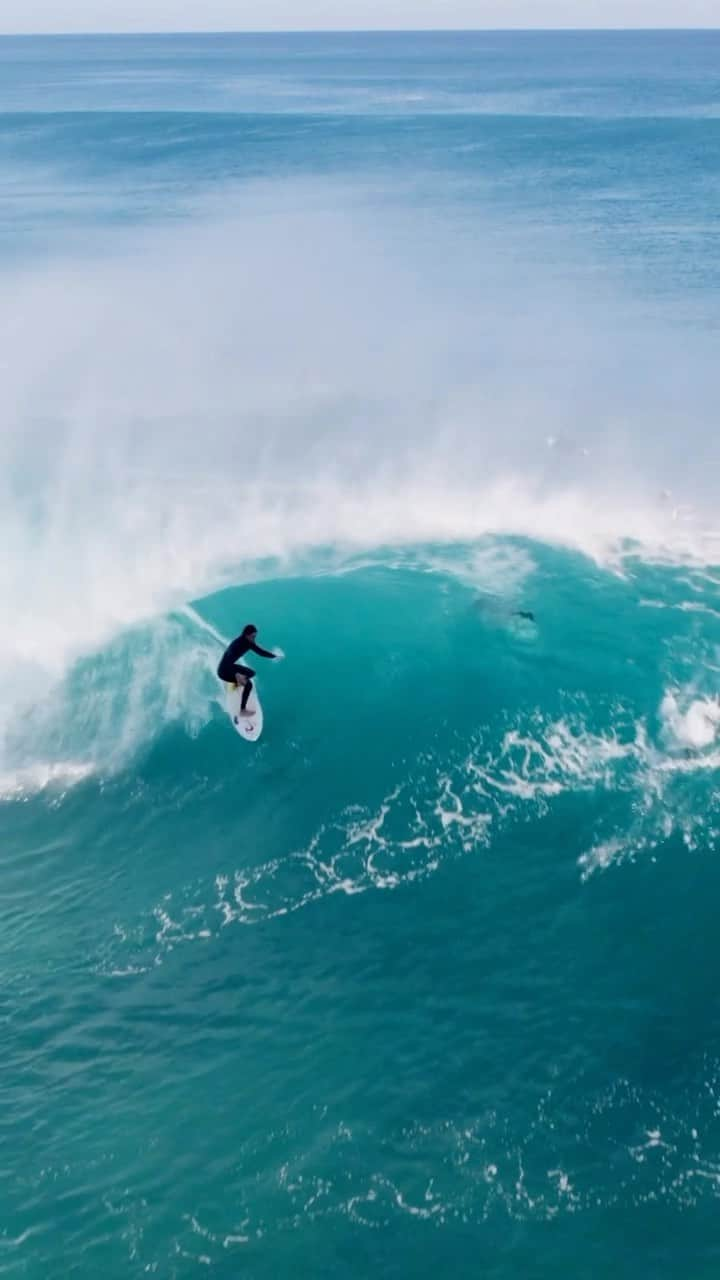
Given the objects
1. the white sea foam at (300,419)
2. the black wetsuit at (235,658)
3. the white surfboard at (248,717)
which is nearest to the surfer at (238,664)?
the black wetsuit at (235,658)

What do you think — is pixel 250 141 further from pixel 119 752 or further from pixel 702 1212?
pixel 702 1212

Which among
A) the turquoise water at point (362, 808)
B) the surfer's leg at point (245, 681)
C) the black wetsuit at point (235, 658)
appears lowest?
the turquoise water at point (362, 808)

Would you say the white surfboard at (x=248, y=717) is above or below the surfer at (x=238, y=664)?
below

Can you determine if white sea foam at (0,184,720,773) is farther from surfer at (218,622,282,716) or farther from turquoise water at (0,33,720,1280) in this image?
surfer at (218,622,282,716)

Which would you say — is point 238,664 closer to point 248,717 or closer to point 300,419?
point 248,717

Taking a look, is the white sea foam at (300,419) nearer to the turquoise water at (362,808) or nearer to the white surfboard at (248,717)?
the turquoise water at (362,808)

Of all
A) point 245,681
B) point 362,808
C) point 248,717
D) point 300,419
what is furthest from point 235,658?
point 300,419

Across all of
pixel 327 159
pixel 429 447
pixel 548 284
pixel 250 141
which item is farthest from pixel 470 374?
pixel 250 141
